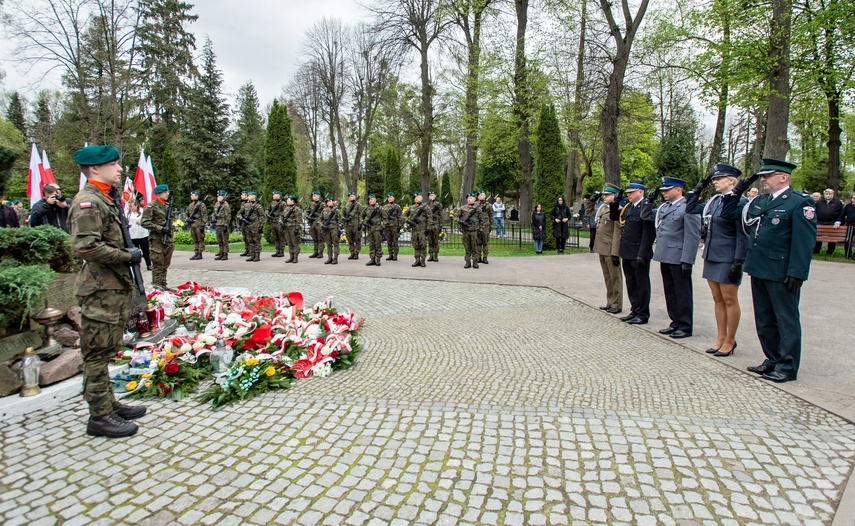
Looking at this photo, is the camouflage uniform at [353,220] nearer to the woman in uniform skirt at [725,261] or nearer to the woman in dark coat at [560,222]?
the woman in dark coat at [560,222]

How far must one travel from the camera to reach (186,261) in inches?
559

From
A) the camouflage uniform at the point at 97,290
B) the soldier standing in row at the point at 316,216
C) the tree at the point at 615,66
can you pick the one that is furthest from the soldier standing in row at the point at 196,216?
the tree at the point at 615,66

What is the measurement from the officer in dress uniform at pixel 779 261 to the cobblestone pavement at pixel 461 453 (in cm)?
44

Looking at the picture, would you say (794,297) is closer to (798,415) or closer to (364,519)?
(798,415)

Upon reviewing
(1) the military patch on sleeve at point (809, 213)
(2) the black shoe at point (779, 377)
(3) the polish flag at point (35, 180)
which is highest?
(3) the polish flag at point (35, 180)

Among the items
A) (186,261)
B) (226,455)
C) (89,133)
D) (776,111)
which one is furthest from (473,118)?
(226,455)

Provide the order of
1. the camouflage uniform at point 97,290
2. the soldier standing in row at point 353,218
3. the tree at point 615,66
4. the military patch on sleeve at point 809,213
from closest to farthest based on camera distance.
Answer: the camouflage uniform at point 97,290
the military patch on sleeve at point 809,213
the soldier standing in row at point 353,218
the tree at point 615,66

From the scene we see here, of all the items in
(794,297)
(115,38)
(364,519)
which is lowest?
(364,519)

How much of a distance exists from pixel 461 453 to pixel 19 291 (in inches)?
156

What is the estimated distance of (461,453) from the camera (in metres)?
3.17

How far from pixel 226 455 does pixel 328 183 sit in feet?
163

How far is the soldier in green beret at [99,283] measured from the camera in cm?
342

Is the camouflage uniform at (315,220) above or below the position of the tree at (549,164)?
below

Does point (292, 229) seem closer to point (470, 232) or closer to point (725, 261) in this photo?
point (470, 232)
